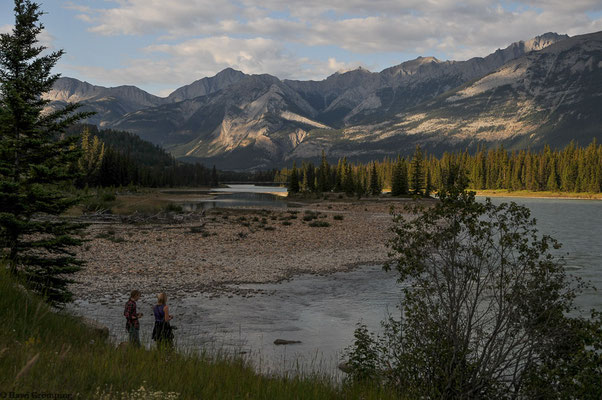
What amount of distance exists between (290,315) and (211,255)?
14.4 m

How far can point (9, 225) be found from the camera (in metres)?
12.0

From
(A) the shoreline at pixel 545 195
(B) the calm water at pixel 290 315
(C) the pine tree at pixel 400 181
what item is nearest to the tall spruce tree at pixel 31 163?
(B) the calm water at pixel 290 315

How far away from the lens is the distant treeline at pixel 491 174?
384ft

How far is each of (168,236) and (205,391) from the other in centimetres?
3551

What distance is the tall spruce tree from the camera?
11.9m

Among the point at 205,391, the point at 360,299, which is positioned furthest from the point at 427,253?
the point at 360,299

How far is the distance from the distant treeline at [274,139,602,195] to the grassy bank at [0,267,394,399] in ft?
339

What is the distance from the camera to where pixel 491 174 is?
155750 millimetres

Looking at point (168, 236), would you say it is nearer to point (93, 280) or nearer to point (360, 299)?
point (93, 280)

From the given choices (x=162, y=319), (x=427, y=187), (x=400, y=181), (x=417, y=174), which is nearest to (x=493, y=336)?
(x=162, y=319)

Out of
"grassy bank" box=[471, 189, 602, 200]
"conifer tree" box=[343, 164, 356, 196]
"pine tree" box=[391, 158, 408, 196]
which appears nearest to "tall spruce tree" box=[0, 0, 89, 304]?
"pine tree" box=[391, 158, 408, 196]

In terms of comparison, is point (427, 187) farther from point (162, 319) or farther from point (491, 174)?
point (162, 319)

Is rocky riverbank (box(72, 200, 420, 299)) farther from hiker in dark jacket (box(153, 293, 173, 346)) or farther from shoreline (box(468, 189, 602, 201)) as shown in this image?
shoreline (box(468, 189, 602, 201))

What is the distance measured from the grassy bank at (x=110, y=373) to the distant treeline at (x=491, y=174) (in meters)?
103
